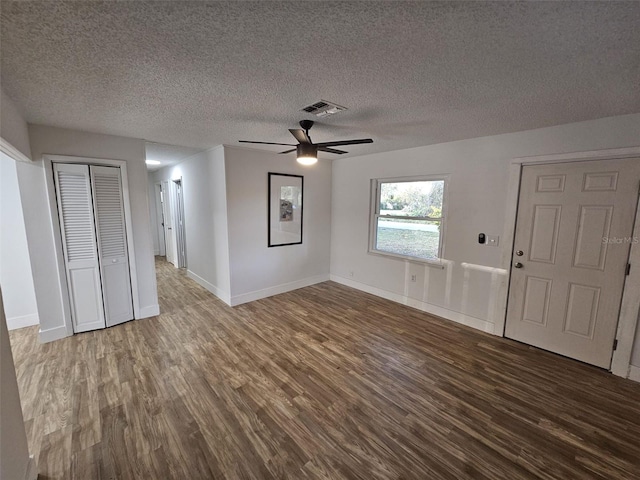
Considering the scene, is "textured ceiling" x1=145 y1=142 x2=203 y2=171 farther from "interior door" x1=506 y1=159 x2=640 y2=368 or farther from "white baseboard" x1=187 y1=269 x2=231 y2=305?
"interior door" x1=506 y1=159 x2=640 y2=368

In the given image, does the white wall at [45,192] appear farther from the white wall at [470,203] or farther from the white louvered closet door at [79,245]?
the white wall at [470,203]

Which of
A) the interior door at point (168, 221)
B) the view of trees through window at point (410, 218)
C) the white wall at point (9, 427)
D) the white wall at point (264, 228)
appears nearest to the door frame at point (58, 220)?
the white wall at point (264, 228)

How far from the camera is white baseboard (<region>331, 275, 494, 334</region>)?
3.41 metres

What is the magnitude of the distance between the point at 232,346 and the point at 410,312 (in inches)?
99.3

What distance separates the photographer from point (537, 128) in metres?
2.84

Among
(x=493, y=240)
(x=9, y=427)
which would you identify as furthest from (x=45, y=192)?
(x=493, y=240)

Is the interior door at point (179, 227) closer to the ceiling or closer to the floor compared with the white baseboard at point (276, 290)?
closer to the ceiling

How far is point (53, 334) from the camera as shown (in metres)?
3.05

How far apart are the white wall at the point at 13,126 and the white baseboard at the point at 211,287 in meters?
2.74

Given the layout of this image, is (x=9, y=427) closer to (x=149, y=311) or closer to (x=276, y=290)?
(x=149, y=311)

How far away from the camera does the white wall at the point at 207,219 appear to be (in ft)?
13.3

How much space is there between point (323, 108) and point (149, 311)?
3.52 meters

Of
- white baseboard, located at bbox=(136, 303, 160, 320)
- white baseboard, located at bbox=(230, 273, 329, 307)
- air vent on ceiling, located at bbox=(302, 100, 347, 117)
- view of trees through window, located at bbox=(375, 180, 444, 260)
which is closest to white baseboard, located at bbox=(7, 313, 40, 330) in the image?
white baseboard, located at bbox=(136, 303, 160, 320)

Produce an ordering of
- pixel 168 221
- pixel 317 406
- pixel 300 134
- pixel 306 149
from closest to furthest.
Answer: pixel 317 406, pixel 300 134, pixel 306 149, pixel 168 221
